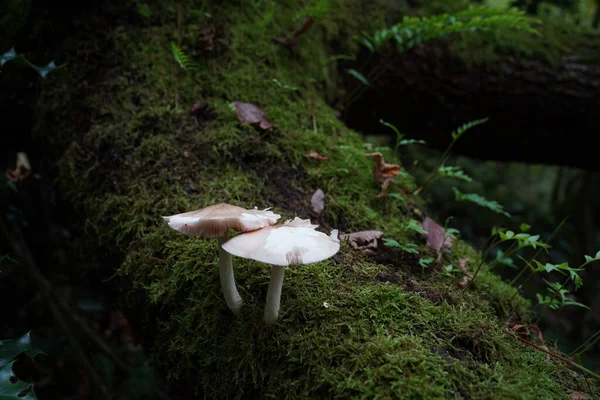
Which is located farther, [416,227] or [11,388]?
[416,227]

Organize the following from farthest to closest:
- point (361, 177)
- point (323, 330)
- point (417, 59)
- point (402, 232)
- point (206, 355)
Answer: point (417, 59) → point (361, 177) → point (402, 232) → point (206, 355) → point (323, 330)

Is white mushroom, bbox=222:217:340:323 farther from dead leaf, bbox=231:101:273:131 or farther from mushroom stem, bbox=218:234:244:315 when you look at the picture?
dead leaf, bbox=231:101:273:131

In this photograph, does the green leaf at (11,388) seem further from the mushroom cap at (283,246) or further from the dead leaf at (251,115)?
the dead leaf at (251,115)

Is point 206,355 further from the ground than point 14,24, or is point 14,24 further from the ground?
point 14,24

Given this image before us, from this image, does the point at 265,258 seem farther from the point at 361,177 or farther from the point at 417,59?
the point at 417,59

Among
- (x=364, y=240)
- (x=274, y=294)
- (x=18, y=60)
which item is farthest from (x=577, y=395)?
(x=18, y=60)

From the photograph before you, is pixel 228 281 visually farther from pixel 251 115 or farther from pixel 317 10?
pixel 317 10

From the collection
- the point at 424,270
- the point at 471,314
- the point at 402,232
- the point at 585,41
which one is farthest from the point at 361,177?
the point at 585,41
